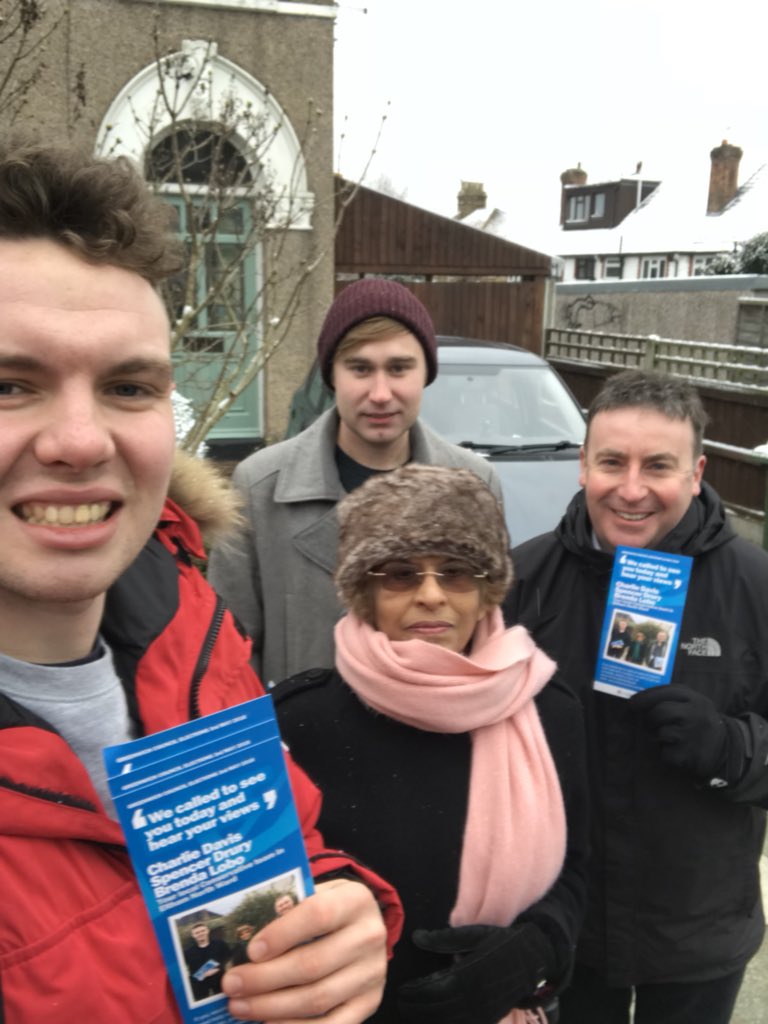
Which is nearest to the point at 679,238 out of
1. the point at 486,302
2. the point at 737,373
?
the point at 486,302

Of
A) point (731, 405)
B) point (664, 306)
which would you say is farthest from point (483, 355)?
point (664, 306)

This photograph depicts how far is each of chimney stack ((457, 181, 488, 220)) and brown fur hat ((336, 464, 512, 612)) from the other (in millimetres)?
23713

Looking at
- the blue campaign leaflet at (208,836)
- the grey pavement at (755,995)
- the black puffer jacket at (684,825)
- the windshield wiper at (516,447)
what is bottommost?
the grey pavement at (755,995)

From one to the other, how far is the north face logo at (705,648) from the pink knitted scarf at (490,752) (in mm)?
555

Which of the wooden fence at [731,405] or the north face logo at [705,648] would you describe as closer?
the north face logo at [705,648]

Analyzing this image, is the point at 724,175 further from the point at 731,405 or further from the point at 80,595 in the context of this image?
the point at 80,595

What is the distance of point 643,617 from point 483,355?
4.50 meters

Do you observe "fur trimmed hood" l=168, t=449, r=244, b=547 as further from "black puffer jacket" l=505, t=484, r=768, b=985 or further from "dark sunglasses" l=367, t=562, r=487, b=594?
"black puffer jacket" l=505, t=484, r=768, b=985

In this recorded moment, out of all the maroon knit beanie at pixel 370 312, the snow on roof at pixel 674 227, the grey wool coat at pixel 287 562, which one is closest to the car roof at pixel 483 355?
the maroon knit beanie at pixel 370 312

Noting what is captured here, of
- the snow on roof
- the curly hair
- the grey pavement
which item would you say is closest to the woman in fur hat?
the curly hair

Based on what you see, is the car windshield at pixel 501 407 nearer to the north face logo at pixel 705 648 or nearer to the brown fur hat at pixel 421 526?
the north face logo at pixel 705 648

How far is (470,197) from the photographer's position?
23891 mm

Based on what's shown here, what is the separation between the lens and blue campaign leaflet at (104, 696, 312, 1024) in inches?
38.6

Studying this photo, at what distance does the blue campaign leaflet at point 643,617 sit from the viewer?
1.97 metres
